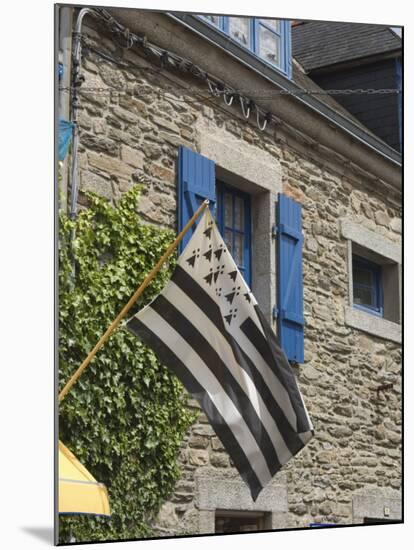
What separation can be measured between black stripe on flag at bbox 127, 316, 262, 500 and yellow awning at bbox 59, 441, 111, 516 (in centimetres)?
69

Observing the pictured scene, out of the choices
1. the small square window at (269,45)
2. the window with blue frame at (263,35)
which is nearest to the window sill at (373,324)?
the window with blue frame at (263,35)

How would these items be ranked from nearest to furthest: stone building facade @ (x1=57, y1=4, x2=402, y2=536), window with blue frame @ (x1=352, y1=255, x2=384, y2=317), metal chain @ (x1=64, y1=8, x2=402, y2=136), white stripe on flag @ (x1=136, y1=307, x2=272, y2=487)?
white stripe on flag @ (x1=136, y1=307, x2=272, y2=487) < metal chain @ (x1=64, y1=8, x2=402, y2=136) < stone building facade @ (x1=57, y1=4, x2=402, y2=536) < window with blue frame @ (x1=352, y1=255, x2=384, y2=317)

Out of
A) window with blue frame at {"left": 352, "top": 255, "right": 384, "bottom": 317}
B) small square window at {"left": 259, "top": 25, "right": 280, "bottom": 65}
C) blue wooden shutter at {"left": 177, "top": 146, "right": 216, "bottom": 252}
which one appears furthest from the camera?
window with blue frame at {"left": 352, "top": 255, "right": 384, "bottom": 317}

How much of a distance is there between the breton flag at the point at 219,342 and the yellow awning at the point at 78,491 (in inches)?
27.9

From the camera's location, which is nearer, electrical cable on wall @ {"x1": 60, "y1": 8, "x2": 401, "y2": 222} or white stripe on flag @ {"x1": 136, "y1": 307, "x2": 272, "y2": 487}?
white stripe on flag @ {"x1": 136, "y1": 307, "x2": 272, "y2": 487}

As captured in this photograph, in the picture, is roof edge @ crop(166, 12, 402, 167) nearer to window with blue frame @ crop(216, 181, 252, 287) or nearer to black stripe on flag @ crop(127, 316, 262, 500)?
window with blue frame @ crop(216, 181, 252, 287)

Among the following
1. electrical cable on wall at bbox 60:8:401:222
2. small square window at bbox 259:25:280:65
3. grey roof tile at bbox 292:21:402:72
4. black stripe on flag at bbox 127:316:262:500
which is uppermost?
grey roof tile at bbox 292:21:402:72

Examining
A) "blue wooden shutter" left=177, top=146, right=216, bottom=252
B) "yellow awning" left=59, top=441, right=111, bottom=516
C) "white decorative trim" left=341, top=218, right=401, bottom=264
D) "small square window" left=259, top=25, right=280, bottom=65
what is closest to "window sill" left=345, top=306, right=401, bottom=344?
"white decorative trim" left=341, top=218, right=401, bottom=264

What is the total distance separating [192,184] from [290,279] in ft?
3.77

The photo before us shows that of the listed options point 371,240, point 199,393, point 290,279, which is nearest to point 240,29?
point 290,279

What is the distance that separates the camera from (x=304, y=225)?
889 cm

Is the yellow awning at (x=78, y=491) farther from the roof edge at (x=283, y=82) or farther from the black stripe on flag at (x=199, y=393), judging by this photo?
the roof edge at (x=283, y=82)

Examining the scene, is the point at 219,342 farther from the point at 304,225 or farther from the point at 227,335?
the point at 304,225

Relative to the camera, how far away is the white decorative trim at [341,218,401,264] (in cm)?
927
